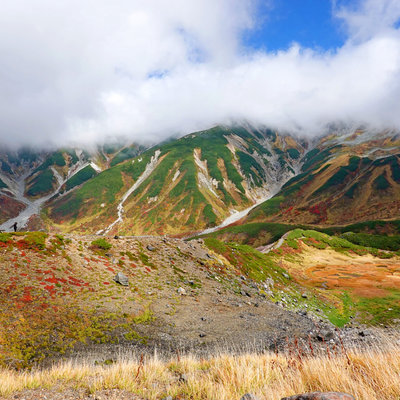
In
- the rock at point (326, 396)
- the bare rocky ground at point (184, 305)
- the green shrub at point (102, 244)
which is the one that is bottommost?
the rock at point (326, 396)

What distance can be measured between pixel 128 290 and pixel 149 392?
19837 millimetres

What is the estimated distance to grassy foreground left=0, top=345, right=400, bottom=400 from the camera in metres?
4.26

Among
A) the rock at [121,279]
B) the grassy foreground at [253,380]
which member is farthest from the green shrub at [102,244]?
the grassy foreground at [253,380]

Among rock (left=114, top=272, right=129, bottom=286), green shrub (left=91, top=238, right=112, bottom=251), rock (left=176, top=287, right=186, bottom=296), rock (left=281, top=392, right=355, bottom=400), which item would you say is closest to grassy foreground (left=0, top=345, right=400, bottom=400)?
rock (left=281, top=392, right=355, bottom=400)

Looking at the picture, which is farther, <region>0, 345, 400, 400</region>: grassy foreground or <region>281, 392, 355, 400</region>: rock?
<region>0, 345, 400, 400</region>: grassy foreground

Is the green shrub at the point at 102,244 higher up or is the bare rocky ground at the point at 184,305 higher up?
the green shrub at the point at 102,244

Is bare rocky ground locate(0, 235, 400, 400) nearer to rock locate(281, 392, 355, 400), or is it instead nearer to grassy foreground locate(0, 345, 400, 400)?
A: grassy foreground locate(0, 345, 400, 400)

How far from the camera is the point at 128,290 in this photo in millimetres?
23984

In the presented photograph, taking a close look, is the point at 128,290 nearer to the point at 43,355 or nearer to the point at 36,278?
the point at 36,278

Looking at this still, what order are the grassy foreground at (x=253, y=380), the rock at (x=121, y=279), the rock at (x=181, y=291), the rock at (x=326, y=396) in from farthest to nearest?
1. the rock at (x=181, y=291)
2. the rock at (x=121, y=279)
3. the grassy foreground at (x=253, y=380)
4. the rock at (x=326, y=396)

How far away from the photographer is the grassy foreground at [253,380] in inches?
168

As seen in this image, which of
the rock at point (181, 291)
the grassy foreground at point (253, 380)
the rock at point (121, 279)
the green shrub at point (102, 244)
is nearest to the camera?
the grassy foreground at point (253, 380)

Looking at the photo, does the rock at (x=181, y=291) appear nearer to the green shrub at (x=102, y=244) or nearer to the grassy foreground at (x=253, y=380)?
the green shrub at (x=102, y=244)

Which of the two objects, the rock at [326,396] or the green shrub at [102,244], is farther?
the green shrub at [102,244]
